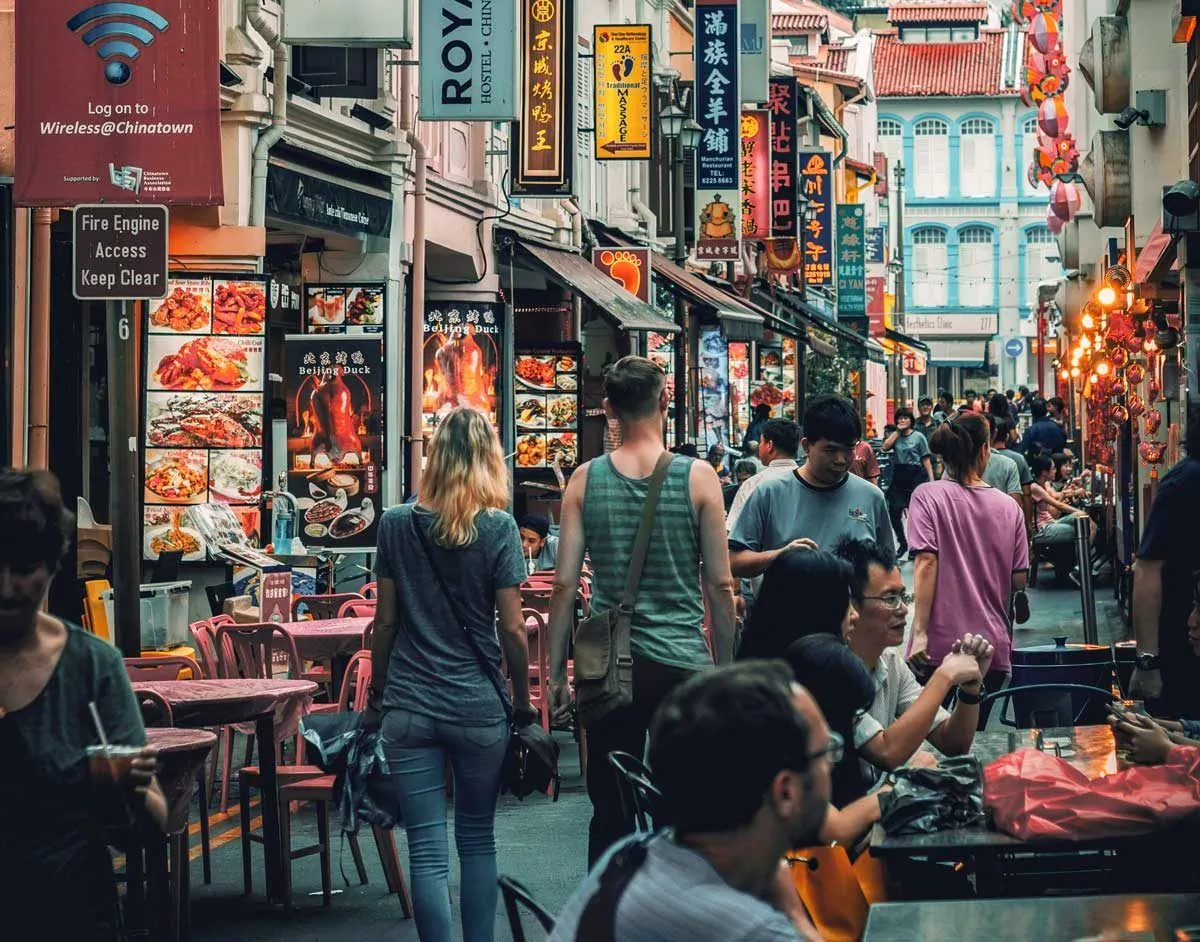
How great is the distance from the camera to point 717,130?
1172 inches

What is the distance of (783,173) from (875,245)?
28859mm

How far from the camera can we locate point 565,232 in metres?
25.5

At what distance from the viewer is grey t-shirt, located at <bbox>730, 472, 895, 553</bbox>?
315 inches

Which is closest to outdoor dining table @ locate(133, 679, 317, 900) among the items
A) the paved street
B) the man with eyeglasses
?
the paved street

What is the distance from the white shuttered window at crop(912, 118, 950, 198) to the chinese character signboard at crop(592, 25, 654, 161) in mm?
61553

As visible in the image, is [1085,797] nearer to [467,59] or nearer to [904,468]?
[467,59]

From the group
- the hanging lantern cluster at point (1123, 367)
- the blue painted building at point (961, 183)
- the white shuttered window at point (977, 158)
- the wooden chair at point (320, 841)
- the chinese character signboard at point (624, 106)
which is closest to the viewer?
the wooden chair at point (320, 841)

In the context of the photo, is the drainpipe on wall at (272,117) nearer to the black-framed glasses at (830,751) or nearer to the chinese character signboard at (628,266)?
the chinese character signboard at (628,266)

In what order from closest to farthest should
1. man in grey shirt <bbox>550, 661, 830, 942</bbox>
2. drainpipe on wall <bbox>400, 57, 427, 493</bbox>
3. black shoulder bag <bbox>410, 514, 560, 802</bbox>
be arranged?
man in grey shirt <bbox>550, 661, 830, 942</bbox>, black shoulder bag <bbox>410, 514, 560, 802</bbox>, drainpipe on wall <bbox>400, 57, 427, 493</bbox>

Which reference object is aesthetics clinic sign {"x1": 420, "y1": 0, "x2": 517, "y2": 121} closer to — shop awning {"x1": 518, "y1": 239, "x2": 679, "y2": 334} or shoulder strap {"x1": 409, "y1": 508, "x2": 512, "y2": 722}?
shop awning {"x1": 518, "y1": 239, "x2": 679, "y2": 334}

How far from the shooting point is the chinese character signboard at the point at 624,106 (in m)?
24.6

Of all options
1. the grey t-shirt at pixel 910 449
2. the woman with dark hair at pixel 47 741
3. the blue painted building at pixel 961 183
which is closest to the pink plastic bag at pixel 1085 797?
the woman with dark hair at pixel 47 741

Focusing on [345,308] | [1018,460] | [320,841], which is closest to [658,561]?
[320,841]

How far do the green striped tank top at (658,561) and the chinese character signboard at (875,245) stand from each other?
5565cm
